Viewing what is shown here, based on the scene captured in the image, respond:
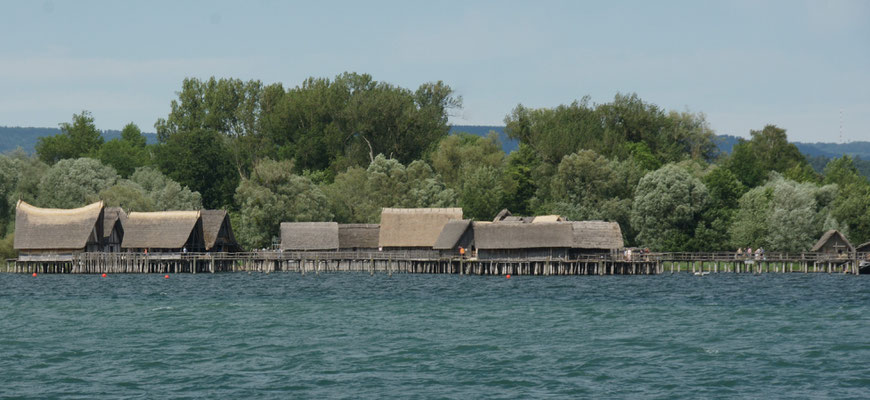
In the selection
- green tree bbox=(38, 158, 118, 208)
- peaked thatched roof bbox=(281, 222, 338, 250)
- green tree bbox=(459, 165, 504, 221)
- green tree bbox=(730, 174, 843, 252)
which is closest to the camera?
green tree bbox=(730, 174, 843, 252)

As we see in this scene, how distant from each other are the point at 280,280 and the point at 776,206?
3654 centimetres

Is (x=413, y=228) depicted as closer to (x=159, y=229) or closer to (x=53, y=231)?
(x=159, y=229)

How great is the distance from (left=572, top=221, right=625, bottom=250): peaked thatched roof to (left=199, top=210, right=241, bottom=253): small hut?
2688 centimetres

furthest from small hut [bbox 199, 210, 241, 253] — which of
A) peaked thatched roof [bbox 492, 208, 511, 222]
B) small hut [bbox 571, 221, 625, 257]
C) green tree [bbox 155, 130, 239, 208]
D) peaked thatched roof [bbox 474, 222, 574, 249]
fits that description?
small hut [bbox 571, 221, 625, 257]

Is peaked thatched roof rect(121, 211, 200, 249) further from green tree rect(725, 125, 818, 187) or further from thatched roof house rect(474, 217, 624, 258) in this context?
green tree rect(725, 125, 818, 187)

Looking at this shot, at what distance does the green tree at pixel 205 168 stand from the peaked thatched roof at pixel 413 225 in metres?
20.1

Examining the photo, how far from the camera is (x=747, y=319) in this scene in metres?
41.5

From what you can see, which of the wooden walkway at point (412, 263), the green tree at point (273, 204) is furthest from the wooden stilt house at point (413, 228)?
the green tree at point (273, 204)

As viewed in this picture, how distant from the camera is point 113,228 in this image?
8300 centimetres

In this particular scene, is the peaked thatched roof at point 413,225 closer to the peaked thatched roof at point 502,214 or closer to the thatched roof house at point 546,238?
the peaked thatched roof at point 502,214

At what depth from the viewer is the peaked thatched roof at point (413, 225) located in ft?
271

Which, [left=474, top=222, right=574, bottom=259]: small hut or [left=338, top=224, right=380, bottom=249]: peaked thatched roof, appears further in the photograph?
[left=338, top=224, right=380, bottom=249]: peaked thatched roof

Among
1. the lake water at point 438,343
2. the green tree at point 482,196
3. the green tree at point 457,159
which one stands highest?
the green tree at point 457,159

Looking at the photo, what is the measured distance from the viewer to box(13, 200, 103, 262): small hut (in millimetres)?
79438
